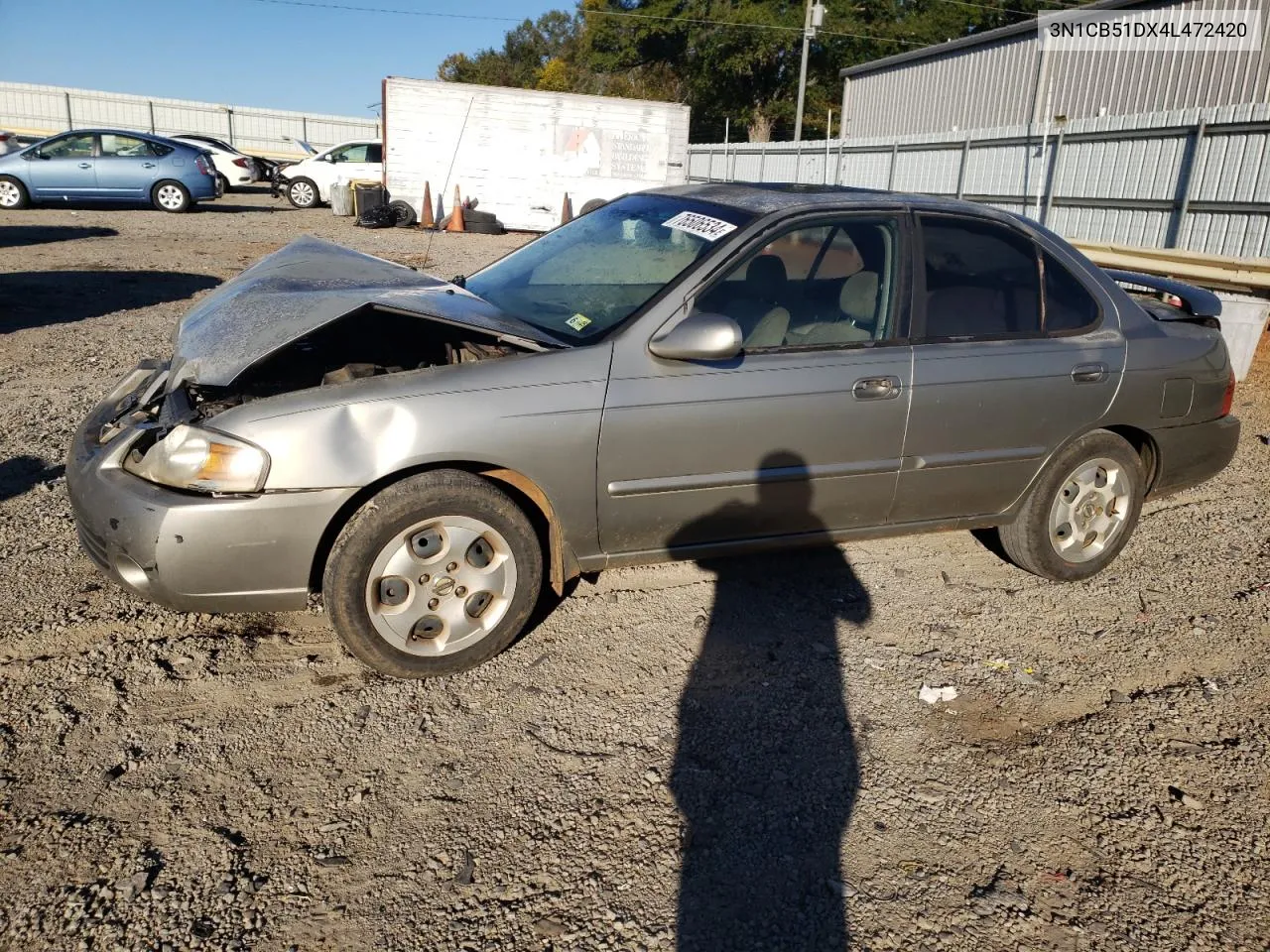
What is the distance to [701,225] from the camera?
3912 mm

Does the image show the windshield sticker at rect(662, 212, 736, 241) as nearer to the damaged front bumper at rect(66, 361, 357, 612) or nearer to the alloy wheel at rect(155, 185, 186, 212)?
the damaged front bumper at rect(66, 361, 357, 612)

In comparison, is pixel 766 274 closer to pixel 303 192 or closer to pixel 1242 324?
pixel 1242 324

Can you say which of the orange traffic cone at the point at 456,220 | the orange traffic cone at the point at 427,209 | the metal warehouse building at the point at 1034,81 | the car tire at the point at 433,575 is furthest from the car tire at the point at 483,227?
the car tire at the point at 433,575

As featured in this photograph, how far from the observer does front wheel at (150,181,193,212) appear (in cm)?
2066

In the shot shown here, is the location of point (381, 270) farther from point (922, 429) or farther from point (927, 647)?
point (927, 647)

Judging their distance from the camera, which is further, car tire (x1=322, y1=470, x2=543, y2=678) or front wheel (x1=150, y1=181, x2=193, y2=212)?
front wheel (x1=150, y1=181, x2=193, y2=212)

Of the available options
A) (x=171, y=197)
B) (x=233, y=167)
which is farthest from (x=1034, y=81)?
(x=233, y=167)

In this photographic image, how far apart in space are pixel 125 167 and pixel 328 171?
5.54 meters

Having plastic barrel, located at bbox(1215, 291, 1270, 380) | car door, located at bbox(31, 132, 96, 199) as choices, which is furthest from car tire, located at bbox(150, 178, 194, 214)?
plastic barrel, located at bbox(1215, 291, 1270, 380)

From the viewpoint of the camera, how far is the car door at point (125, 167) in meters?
19.5

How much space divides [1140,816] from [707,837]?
136cm

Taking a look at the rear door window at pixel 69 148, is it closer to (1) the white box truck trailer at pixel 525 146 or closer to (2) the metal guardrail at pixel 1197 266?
(1) the white box truck trailer at pixel 525 146

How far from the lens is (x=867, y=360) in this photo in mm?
3811

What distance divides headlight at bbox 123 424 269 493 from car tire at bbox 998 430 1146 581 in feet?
10.7
